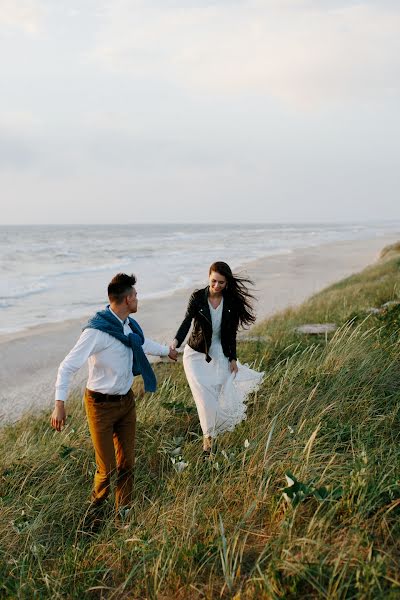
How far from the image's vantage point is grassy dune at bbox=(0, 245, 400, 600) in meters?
2.72

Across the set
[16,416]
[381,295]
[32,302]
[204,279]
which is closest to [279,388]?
Answer: [16,416]

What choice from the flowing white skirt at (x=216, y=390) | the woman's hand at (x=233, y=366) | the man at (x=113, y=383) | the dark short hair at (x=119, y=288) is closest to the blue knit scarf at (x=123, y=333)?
the man at (x=113, y=383)

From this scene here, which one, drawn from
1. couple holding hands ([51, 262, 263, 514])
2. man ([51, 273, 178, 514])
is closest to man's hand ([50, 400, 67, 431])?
couple holding hands ([51, 262, 263, 514])

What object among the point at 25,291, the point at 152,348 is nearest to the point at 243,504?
the point at 152,348

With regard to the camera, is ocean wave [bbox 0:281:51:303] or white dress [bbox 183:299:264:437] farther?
ocean wave [bbox 0:281:51:303]

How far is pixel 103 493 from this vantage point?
4117 mm

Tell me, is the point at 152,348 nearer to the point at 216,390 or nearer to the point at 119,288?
the point at 119,288

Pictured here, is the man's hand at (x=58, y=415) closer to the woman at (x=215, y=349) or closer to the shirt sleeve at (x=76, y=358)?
the shirt sleeve at (x=76, y=358)

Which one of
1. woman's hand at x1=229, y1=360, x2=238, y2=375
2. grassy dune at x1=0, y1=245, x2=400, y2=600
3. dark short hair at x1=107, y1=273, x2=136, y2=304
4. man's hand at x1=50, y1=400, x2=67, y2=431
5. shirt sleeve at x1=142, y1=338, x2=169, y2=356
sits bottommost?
grassy dune at x1=0, y1=245, x2=400, y2=600

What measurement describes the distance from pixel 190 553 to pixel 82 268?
102 feet

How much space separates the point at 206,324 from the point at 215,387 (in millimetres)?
625

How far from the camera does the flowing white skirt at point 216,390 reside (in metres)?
5.04

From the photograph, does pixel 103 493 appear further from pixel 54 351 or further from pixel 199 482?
pixel 54 351

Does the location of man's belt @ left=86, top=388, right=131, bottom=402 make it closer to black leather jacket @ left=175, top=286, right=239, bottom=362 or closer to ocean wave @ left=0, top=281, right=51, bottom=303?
black leather jacket @ left=175, top=286, right=239, bottom=362
